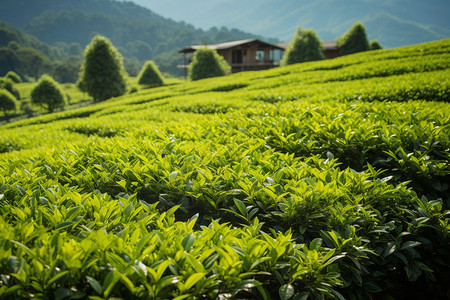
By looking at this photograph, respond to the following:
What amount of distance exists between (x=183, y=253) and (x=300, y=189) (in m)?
1.07

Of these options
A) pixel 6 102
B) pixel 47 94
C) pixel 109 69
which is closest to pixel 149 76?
pixel 109 69

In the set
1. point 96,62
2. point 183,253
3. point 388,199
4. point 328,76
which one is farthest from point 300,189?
point 96,62

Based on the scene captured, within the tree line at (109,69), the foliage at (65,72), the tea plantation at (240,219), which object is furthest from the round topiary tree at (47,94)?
the foliage at (65,72)

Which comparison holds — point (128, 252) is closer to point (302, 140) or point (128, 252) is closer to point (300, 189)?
point (300, 189)

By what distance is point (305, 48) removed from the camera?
117 ft

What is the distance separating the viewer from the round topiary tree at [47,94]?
35781mm

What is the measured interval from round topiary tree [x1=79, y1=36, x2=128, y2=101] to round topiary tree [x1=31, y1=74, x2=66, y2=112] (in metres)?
7.59

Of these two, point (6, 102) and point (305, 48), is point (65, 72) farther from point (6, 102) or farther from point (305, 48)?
point (305, 48)

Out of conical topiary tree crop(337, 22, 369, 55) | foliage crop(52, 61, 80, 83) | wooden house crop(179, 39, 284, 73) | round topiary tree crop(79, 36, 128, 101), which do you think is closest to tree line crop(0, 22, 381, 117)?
round topiary tree crop(79, 36, 128, 101)

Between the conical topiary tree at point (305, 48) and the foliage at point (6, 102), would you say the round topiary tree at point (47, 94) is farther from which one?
the conical topiary tree at point (305, 48)

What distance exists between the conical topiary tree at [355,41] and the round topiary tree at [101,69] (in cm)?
3526

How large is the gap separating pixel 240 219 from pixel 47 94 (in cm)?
4175

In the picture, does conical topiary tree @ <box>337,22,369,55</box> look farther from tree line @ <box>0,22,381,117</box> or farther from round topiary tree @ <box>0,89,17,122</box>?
round topiary tree @ <box>0,89,17,122</box>

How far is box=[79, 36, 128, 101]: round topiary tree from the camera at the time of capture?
31.1 meters
